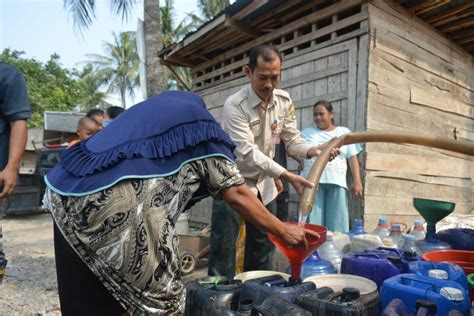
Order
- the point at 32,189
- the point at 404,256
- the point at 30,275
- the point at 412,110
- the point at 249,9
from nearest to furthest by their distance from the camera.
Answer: the point at 404,256
the point at 30,275
the point at 412,110
the point at 249,9
the point at 32,189

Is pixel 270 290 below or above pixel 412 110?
below

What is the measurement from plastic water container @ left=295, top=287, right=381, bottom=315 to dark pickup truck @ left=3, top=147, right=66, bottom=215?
920 centimetres

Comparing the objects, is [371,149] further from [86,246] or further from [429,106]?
[86,246]

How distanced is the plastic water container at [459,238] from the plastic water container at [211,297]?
4.17 ft

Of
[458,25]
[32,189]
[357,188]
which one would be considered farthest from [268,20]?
[32,189]

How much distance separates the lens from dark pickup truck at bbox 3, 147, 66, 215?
9.22 meters

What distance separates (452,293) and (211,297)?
2.76 ft

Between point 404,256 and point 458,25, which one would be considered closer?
point 404,256

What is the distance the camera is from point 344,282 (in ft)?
5.10

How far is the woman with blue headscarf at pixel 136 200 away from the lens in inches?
48.3

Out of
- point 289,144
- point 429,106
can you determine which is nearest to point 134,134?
point 289,144

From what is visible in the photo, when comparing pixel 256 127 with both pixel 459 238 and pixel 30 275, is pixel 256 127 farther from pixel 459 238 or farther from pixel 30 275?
pixel 30 275

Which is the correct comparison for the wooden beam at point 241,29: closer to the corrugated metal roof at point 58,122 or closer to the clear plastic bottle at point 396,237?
the clear plastic bottle at point 396,237

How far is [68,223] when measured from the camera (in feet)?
4.17
